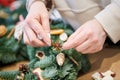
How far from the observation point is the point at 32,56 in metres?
0.64

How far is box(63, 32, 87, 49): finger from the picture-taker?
0.54 m

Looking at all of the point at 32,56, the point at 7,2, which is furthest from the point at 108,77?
the point at 7,2

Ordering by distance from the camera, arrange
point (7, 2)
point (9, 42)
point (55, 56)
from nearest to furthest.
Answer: point (55, 56) < point (9, 42) < point (7, 2)

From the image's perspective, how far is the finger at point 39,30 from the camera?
561 millimetres

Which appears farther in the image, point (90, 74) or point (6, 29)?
point (6, 29)

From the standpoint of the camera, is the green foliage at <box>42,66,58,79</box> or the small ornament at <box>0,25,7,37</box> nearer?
the green foliage at <box>42,66,58,79</box>

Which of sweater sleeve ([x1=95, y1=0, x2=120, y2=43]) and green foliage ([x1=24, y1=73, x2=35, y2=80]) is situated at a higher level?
sweater sleeve ([x1=95, y1=0, x2=120, y2=43])

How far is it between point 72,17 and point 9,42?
0.18 meters

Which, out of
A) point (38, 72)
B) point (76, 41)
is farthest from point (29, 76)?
point (76, 41)

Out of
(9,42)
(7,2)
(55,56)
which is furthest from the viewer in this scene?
(7,2)

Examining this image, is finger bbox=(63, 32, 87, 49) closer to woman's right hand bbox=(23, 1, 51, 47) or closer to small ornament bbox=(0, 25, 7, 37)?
woman's right hand bbox=(23, 1, 51, 47)

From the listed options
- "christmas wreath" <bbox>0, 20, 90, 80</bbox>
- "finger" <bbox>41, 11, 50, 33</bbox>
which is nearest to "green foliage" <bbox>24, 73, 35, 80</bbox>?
"christmas wreath" <bbox>0, 20, 90, 80</bbox>

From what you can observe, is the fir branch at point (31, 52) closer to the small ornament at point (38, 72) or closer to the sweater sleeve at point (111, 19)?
the small ornament at point (38, 72)

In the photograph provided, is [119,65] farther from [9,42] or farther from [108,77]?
[9,42]
